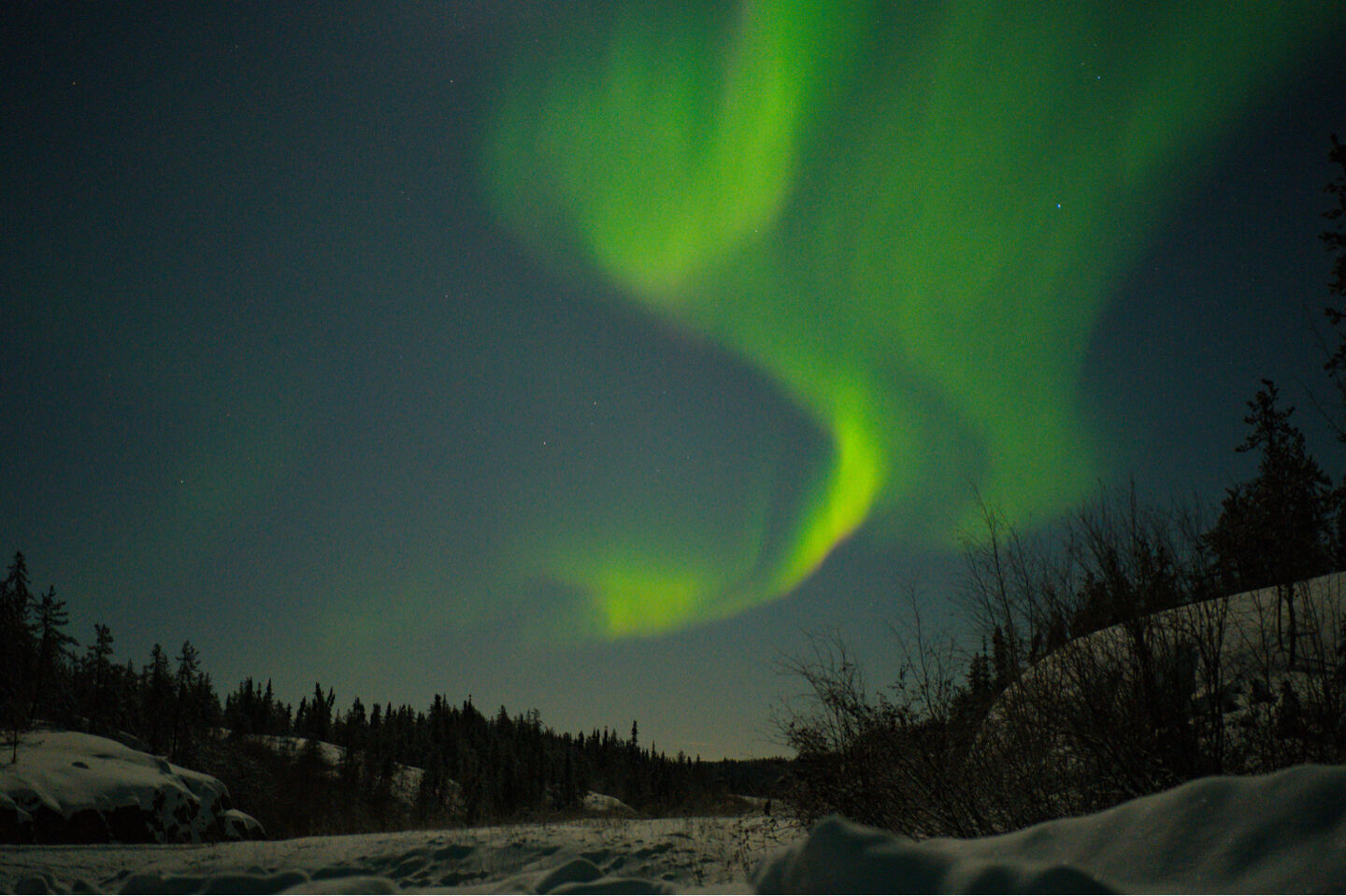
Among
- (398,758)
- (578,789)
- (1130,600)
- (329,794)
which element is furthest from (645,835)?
(398,758)

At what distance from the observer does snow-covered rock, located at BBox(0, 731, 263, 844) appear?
17.5 metres

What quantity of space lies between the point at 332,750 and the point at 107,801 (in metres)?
79.6

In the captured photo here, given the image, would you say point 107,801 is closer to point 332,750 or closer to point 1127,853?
point 1127,853

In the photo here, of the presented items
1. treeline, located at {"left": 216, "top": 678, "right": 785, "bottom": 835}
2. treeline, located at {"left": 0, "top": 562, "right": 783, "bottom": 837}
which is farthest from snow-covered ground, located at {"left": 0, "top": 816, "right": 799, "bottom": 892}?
treeline, located at {"left": 216, "top": 678, "right": 785, "bottom": 835}

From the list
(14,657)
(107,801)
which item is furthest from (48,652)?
(107,801)

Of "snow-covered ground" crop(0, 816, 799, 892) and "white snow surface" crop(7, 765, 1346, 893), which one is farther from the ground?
"white snow surface" crop(7, 765, 1346, 893)

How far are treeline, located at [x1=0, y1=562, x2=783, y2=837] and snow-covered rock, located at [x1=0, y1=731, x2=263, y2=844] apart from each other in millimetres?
3152

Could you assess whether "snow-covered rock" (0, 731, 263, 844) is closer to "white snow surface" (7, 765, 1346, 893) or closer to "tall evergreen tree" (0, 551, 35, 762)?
"tall evergreen tree" (0, 551, 35, 762)

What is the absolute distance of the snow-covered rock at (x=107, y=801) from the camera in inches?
688

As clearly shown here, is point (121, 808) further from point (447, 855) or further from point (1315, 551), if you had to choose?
point (1315, 551)

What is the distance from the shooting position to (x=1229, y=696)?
5.29 meters

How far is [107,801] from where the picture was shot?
19.6 meters

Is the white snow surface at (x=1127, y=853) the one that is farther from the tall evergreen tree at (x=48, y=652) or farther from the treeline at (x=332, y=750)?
the tall evergreen tree at (x=48, y=652)

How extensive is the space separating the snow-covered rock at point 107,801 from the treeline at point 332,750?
3152 mm
